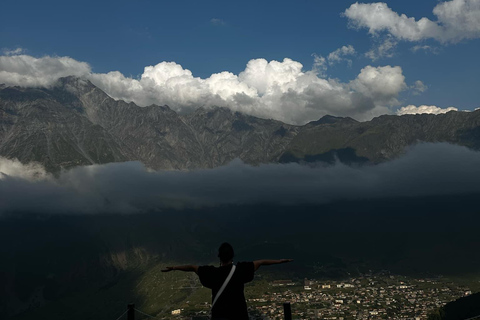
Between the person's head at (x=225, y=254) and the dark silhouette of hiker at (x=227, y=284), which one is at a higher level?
the person's head at (x=225, y=254)

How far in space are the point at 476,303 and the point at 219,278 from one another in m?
136

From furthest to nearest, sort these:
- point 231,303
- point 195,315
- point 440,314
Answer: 1. point 195,315
2. point 440,314
3. point 231,303

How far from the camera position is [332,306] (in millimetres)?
189500

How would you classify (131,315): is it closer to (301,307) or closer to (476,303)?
(476,303)

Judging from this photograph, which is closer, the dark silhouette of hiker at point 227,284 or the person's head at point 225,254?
the dark silhouette of hiker at point 227,284

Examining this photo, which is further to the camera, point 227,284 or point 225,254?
point 225,254

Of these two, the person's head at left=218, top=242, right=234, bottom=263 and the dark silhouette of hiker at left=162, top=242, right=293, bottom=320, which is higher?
the person's head at left=218, top=242, right=234, bottom=263

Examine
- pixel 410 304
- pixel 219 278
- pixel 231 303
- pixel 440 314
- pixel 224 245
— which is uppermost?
pixel 224 245

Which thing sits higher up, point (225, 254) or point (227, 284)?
point (225, 254)

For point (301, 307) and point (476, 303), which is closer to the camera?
point (476, 303)

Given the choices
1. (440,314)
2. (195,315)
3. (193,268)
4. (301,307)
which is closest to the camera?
(193,268)

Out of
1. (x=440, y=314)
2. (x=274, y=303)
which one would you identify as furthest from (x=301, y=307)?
(x=440, y=314)

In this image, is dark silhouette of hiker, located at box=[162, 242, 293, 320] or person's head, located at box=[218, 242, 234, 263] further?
person's head, located at box=[218, 242, 234, 263]

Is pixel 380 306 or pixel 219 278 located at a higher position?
pixel 219 278
